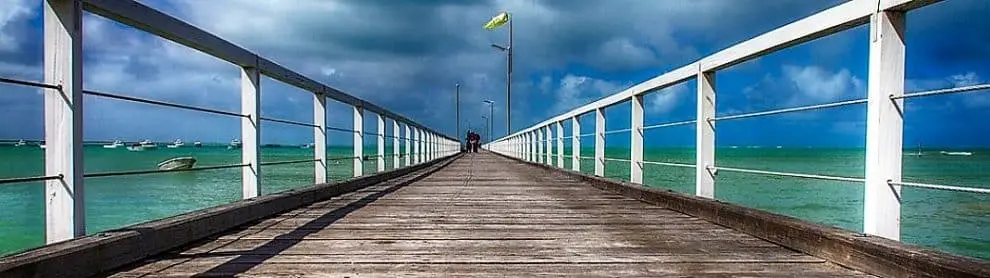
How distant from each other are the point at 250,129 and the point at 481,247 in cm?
156

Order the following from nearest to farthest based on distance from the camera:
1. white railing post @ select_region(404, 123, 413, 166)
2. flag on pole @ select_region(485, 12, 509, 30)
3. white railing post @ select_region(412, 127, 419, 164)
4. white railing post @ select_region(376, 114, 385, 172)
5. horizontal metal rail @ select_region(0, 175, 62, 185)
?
horizontal metal rail @ select_region(0, 175, 62, 185) → white railing post @ select_region(376, 114, 385, 172) → white railing post @ select_region(404, 123, 413, 166) → white railing post @ select_region(412, 127, 419, 164) → flag on pole @ select_region(485, 12, 509, 30)

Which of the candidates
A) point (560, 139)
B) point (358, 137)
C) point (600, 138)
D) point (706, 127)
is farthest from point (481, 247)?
point (560, 139)

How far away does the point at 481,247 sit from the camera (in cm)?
247

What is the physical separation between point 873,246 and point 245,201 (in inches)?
99.6

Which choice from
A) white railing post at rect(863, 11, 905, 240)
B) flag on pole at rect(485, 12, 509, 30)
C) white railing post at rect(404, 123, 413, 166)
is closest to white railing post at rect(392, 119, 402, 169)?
white railing post at rect(404, 123, 413, 166)

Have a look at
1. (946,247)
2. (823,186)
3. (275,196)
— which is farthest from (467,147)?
(275,196)

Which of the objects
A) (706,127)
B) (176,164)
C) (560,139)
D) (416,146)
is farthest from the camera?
(416,146)

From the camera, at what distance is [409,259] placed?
2219 millimetres

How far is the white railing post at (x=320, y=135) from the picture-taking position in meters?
4.73

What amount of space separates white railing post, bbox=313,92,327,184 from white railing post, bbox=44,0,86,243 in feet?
9.05

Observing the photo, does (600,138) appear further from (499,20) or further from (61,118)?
(499,20)

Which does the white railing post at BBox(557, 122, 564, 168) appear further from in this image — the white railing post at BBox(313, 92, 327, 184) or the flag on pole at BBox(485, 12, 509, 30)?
the flag on pole at BBox(485, 12, 509, 30)

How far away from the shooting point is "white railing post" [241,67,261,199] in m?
3.41

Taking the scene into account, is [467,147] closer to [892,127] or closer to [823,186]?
[823,186]
